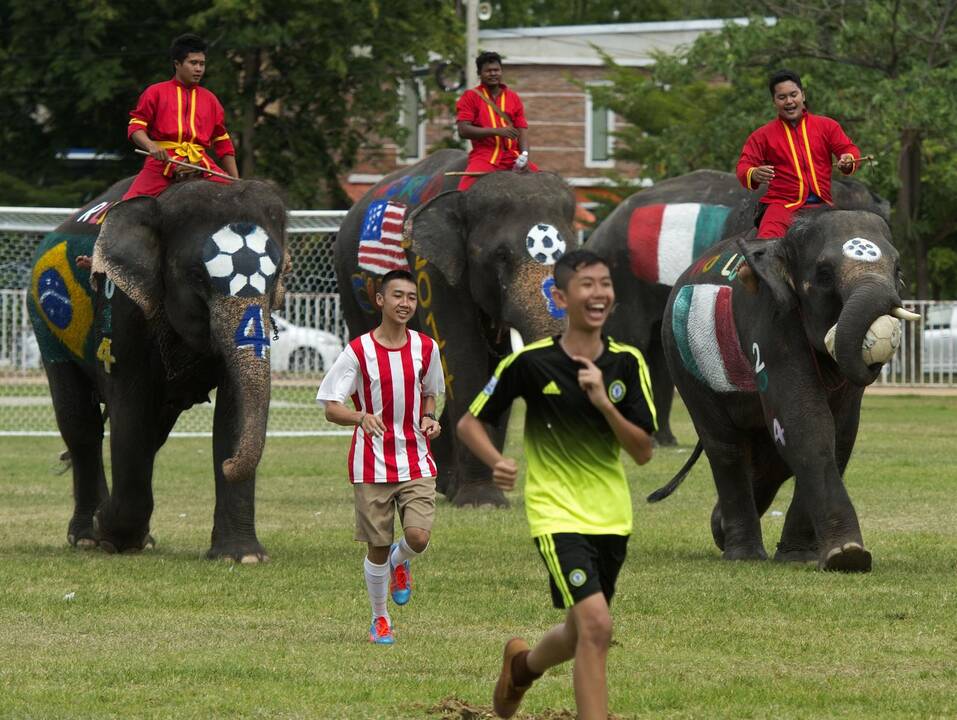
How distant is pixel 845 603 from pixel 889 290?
1.88 m

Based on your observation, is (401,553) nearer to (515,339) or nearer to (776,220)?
(776,220)

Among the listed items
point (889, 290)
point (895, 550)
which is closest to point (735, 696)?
point (889, 290)

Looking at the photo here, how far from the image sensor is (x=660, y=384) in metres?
22.0

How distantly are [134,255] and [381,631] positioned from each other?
4.13 m

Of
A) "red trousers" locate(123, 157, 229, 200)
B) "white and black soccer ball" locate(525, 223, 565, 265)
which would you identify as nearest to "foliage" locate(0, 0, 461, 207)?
"white and black soccer ball" locate(525, 223, 565, 265)

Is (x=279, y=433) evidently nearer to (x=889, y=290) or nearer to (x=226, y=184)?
(x=226, y=184)

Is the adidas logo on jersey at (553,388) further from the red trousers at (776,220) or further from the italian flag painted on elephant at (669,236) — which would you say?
the italian flag painted on elephant at (669,236)

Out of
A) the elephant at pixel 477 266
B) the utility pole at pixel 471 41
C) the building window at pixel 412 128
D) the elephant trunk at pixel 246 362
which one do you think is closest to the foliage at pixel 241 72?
the utility pole at pixel 471 41

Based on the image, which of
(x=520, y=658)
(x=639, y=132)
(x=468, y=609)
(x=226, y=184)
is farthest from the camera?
(x=639, y=132)

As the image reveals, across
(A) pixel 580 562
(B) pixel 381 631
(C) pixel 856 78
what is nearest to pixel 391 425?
(B) pixel 381 631

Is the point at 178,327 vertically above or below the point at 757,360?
above

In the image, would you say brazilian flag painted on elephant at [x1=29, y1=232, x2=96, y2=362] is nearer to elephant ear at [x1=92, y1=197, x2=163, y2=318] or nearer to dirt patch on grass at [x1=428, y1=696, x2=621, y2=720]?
elephant ear at [x1=92, y1=197, x2=163, y2=318]

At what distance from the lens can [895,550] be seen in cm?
1282

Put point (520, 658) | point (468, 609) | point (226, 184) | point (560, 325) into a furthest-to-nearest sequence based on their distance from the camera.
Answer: point (560, 325) → point (226, 184) → point (468, 609) → point (520, 658)
